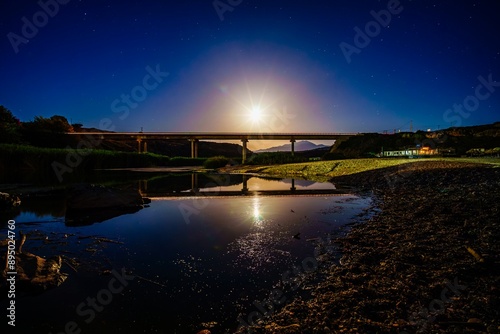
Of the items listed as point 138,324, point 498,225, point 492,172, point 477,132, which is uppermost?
point 477,132

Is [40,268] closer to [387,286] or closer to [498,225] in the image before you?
[387,286]

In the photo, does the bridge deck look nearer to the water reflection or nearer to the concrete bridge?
the concrete bridge

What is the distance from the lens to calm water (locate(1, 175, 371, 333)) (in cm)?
280

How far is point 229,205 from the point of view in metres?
9.80

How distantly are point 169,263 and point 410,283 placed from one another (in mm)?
3419

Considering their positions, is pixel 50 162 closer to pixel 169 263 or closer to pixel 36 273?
pixel 36 273

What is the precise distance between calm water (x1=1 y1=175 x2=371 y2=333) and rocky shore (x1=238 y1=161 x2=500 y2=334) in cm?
50

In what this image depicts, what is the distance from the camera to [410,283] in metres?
3.29

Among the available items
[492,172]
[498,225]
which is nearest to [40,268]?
[498,225]

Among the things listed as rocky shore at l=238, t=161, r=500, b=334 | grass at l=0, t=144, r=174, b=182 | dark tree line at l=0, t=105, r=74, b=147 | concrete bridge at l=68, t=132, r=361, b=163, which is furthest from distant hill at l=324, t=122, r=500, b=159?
rocky shore at l=238, t=161, r=500, b=334

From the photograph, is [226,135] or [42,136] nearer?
[42,136]

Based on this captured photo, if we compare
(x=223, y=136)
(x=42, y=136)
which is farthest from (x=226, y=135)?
(x=42, y=136)

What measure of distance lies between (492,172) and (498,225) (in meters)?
9.44

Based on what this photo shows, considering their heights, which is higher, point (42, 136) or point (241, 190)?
point (42, 136)
